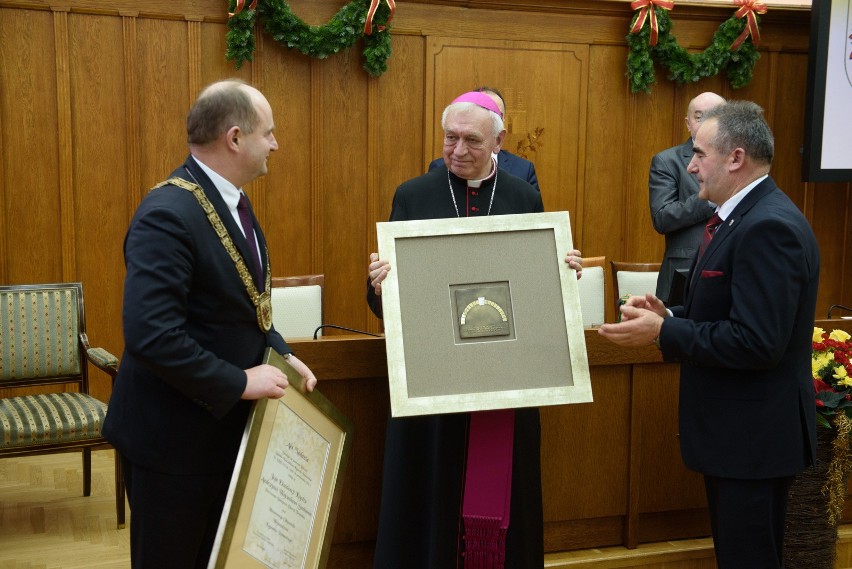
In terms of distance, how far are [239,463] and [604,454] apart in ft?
5.49

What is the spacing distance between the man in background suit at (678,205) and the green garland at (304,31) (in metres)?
1.97

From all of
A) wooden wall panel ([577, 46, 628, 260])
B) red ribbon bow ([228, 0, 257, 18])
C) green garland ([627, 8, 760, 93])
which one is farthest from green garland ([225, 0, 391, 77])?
green garland ([627, 8, 760, 93])

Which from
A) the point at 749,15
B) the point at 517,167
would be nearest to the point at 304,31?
the point at 517,167

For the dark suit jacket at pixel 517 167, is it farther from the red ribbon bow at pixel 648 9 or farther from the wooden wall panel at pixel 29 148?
the wooden wall panel at pixel 29 148

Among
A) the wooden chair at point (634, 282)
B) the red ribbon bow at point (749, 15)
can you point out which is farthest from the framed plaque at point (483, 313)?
the red ribbon bow at point (749, 15)

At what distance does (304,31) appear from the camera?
18.4ft

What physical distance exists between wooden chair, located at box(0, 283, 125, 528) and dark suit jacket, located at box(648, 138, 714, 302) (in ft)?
9.27

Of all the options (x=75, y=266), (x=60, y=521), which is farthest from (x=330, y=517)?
A: (x=75, y=266)

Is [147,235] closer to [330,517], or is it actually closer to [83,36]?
[330,517]

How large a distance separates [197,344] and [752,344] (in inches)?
58.4

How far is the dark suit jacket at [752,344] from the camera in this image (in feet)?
8.29

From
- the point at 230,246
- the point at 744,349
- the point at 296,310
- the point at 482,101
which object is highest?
the point at 482,101

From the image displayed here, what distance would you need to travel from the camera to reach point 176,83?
5578 millimetres

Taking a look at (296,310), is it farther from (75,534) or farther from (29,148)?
(29,148)
